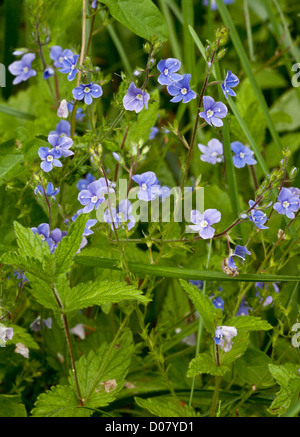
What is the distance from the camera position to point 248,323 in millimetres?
1047

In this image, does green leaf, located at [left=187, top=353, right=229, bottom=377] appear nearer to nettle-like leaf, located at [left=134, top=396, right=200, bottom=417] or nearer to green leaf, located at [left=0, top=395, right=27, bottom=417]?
nettle-like leaf, located at [left=134, top=396, right=200, bottom=417]

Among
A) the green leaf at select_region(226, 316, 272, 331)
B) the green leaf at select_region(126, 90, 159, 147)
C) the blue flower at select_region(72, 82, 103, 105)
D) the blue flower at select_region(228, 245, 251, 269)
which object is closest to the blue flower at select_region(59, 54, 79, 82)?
the blue flower at select_region(72, 82, 103, 105)

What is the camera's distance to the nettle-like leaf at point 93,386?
1.07 metres

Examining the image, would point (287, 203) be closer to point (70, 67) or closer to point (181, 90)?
point (181, 90)

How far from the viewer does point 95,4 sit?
3.97ft

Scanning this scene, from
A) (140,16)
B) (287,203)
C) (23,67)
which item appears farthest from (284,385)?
(23,67)

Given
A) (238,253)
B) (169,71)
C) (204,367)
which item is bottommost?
(204,367)

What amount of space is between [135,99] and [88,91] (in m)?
0.11

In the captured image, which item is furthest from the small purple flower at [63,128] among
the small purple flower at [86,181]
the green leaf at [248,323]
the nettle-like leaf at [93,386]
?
the green leaf at [248,323]

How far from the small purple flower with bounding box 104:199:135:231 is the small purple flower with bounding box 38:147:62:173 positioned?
0.46 ft

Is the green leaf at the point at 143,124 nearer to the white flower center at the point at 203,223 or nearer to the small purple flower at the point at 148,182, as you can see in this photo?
the small purple flower at the point at 148,182

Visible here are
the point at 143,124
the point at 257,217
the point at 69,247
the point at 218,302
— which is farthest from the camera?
the point at 143,124

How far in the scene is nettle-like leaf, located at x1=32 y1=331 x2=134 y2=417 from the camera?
42.1 inches

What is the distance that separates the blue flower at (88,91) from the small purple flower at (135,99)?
0.25 ft
